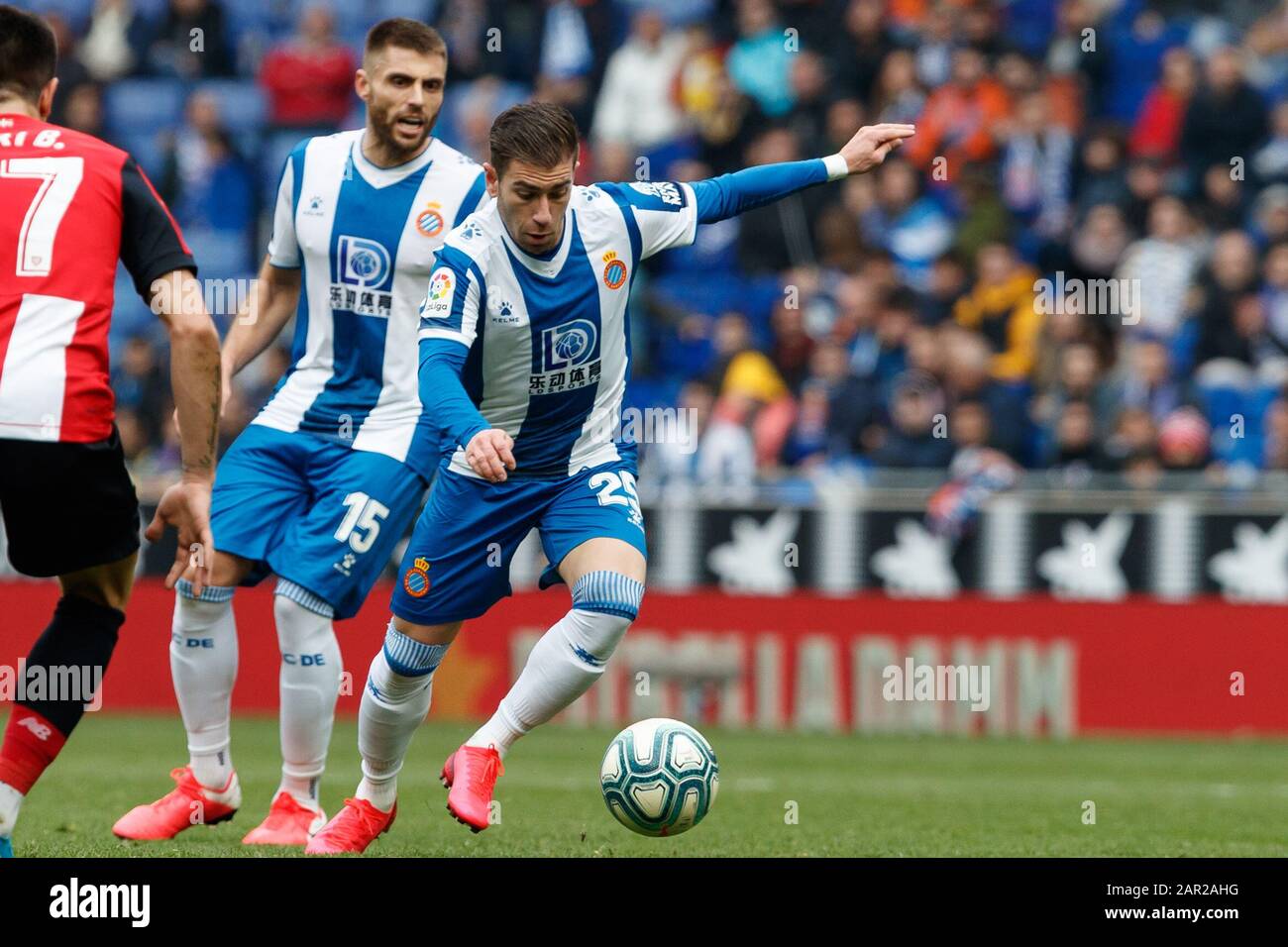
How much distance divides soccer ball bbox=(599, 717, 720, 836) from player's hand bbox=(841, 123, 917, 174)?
6.51 ft

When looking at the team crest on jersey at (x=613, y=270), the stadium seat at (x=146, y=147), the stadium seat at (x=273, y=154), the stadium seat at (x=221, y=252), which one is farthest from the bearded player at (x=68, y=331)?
the stadium seat at (x=146, y=147)

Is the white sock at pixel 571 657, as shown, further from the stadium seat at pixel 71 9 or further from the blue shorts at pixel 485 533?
the stadium seat at pixel 71 9

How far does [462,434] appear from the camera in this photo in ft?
20.1

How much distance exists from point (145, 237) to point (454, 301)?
102 centimetres

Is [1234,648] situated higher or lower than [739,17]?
lower

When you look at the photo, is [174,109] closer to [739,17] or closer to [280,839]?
[739,17]

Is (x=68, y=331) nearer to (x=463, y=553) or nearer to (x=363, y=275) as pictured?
(x=463, y=553)

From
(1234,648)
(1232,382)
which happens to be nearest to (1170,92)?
(1232,382)

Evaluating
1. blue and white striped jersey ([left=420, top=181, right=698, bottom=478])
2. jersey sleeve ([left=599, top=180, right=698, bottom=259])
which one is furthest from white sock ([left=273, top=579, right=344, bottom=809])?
jersey sleeve ([left=599, top=180, right=698, bottom=259])

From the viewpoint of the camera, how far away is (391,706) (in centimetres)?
702

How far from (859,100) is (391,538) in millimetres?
10851

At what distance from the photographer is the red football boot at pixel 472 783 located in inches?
253

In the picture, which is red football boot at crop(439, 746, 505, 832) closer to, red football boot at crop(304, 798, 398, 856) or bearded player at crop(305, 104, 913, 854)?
bearded player at crop(305, 104, 913, 854)
